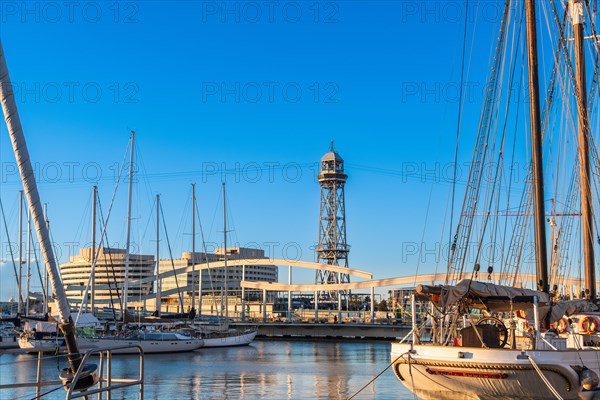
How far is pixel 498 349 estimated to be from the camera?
817 inches

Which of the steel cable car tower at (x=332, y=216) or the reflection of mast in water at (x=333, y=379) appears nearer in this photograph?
the reflection of mast in water at (x=333, y=379)

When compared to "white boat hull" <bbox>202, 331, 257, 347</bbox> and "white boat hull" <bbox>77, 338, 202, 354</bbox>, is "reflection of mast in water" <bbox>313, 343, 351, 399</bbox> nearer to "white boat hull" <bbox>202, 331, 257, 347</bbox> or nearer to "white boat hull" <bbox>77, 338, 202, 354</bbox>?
"white boat hull" <bbox>77, 338, 202, 354</bbox>

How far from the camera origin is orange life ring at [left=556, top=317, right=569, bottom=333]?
2533 cm

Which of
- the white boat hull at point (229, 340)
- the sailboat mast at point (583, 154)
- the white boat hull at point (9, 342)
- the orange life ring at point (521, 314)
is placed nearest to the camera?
the orange life ring at point (521, 314)

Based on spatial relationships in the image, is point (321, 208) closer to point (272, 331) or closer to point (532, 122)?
point (272, 331)

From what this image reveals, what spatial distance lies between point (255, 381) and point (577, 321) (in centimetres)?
2254

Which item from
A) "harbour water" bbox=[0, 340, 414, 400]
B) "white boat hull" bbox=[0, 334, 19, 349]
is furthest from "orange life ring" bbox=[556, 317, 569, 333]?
"white boat hull" bbox=[0, 334, 19, 349]

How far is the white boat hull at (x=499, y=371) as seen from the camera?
20672 millimetres

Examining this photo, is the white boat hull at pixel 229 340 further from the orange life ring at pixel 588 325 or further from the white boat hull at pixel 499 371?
the white boat hull at pixel 499 371

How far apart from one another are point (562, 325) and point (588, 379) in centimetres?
493

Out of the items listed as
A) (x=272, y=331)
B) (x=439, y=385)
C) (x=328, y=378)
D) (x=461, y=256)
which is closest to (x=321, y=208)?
(x=272, y=331)

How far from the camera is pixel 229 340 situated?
265ft

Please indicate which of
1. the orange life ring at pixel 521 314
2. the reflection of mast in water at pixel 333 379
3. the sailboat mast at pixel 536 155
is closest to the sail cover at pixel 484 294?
the orange life ring at pixel 521 314

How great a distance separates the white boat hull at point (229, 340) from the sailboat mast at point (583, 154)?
48.5 meters
